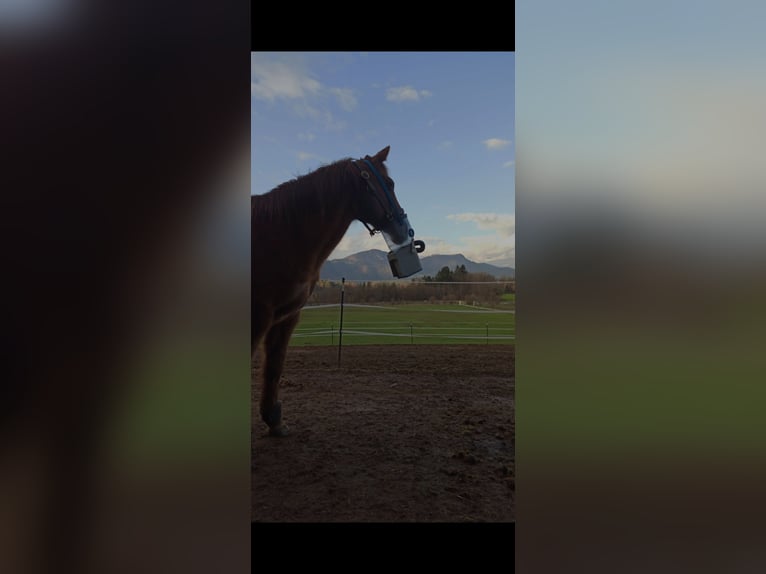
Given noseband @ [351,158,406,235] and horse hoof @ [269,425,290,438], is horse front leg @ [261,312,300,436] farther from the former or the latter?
noseband @ [351,158,406,235]

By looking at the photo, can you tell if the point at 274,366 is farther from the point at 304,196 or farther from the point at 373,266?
the point at 373,266

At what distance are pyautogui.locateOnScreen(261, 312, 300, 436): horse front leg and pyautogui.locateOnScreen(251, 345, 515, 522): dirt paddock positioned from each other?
0.20 m

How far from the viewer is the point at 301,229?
233 centimetres

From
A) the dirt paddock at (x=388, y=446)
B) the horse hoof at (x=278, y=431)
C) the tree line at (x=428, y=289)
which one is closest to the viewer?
the dirt paddock at (x=388, y=446)

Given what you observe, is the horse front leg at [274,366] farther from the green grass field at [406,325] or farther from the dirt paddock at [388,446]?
the green grass field at [406,325]

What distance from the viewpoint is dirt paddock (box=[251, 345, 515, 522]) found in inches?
86.0

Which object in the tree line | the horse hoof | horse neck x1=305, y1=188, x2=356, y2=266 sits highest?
horse neck x1=305, y1=188, x2=356, y2=266

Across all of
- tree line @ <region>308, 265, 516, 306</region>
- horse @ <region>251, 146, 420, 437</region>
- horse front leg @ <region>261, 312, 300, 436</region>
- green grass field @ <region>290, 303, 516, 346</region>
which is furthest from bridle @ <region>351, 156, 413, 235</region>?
green grass field @ <region>290, 303, 516, 346</region>

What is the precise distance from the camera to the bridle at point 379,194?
2512 millimetres
